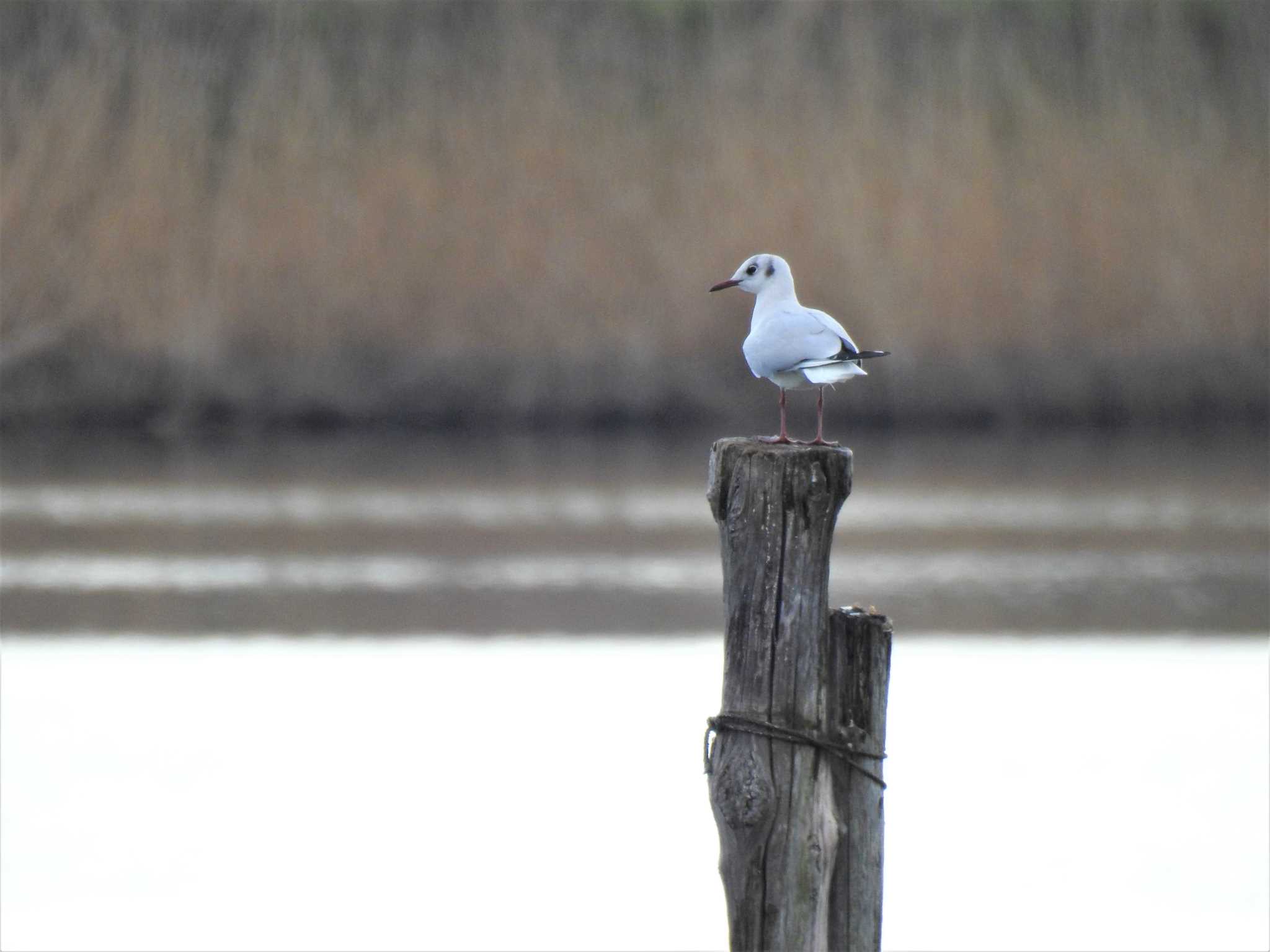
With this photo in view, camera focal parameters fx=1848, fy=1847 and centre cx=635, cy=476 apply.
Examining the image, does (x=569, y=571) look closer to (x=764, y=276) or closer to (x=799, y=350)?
(x=764, y=276)

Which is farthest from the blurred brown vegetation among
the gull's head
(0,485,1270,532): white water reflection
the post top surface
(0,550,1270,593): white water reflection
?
the post top surface

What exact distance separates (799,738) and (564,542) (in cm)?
815

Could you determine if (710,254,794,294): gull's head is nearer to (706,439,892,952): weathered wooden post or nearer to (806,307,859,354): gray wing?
(806,307,859,354): gray wing

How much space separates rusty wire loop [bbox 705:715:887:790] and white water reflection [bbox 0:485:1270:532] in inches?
345

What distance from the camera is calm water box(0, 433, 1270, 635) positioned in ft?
29.6

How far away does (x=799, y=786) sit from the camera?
10.6 ft

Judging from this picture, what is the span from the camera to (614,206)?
21.4 meters

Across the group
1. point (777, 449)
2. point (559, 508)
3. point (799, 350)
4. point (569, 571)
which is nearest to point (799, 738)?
point (777, 449)

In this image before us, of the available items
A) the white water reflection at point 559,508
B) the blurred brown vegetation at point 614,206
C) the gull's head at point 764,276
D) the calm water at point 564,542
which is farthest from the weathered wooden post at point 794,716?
the blurred brown vegetation at point 614,206

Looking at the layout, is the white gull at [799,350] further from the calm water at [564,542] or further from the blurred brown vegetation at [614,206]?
the blurred brown vegetation at [614,206]

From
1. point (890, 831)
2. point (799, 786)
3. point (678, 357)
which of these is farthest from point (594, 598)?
point (678, 357)

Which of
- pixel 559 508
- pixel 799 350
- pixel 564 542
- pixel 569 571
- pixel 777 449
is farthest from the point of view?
pixel 559 508

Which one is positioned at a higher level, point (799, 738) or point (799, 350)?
point (799, 350)

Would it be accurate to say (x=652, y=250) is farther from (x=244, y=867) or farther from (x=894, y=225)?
(x=244, y=867)
